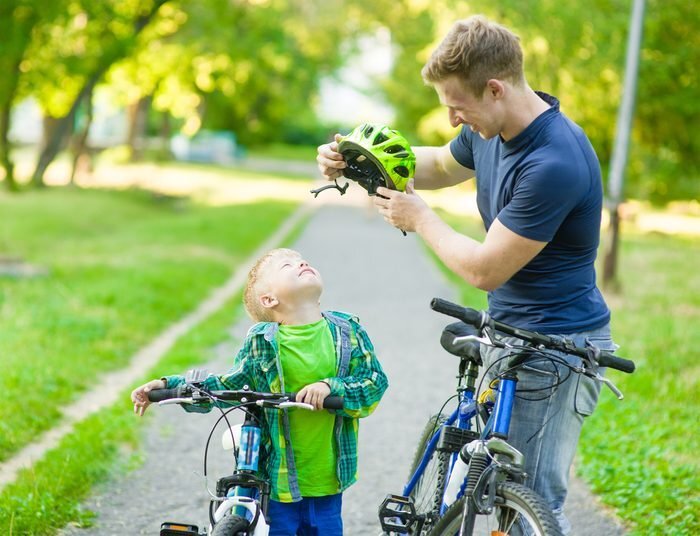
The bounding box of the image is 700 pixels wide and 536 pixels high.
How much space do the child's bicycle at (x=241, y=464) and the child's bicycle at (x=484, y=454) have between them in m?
0.54

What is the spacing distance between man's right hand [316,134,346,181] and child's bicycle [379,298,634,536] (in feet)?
2.46

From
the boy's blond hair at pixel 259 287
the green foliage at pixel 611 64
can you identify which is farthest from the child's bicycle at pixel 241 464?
the green foliage at pixel 611 64

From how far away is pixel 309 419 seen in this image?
379 cm

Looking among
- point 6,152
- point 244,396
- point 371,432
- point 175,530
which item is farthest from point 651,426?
point 6,152

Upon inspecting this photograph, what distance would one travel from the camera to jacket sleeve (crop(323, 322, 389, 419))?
12.0 ft

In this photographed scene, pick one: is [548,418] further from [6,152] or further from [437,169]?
[6,152]

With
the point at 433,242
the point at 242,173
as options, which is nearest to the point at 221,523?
the point at 433,242

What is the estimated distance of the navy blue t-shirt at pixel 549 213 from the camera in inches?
128

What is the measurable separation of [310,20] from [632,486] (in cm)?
4422

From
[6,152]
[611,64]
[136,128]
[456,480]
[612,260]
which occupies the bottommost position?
[456,480]

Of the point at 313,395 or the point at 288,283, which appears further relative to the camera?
the point at 288,283

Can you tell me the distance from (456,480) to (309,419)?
0.60m

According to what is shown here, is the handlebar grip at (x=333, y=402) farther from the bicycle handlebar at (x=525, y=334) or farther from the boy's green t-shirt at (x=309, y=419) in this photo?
the bicycle handlebar at (x=525, y=334)

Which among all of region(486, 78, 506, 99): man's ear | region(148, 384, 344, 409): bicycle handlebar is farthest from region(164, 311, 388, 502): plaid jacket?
region(486, 78, 506, 99): man's ear
